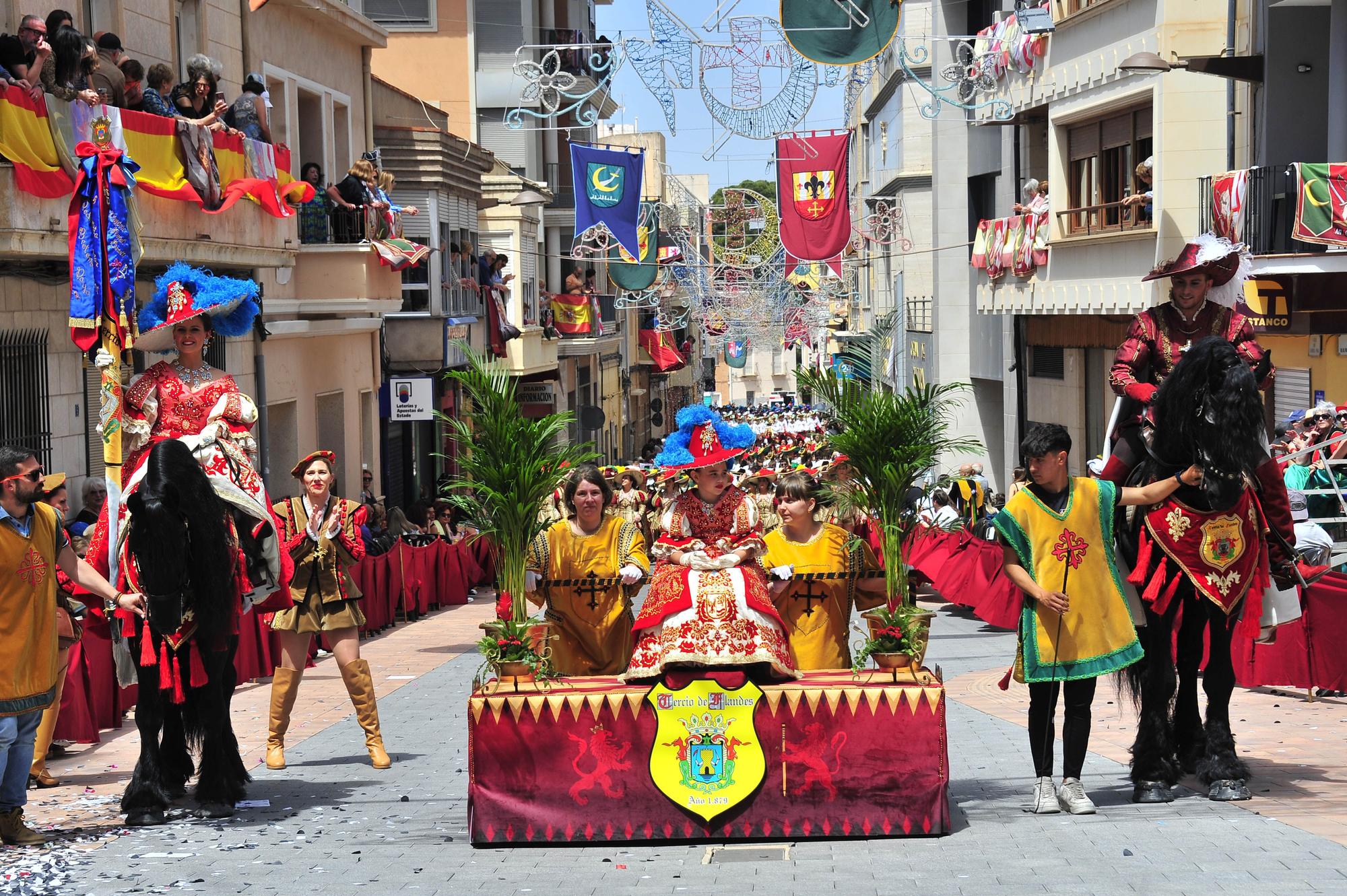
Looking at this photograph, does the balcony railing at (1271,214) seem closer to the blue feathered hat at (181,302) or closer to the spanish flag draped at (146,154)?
the spanish flag draped at (146,154)

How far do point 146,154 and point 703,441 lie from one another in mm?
8960

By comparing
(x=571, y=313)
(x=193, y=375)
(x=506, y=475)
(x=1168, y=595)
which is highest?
(x=571, y=313)

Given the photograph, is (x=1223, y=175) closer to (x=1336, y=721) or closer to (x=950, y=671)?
(x=950, y=671)

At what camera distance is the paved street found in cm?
623

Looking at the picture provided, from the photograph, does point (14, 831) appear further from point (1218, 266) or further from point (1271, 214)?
point (1271, 214)

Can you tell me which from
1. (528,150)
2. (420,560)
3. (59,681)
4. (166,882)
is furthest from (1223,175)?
(528,150)

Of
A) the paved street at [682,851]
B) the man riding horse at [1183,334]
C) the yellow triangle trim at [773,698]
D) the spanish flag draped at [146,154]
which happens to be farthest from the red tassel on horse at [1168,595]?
the spanish flag draped at [146,154]

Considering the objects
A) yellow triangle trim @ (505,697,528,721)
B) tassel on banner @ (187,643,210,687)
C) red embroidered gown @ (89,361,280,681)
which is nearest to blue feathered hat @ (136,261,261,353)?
red embroidered gown @ (89,361,280,681)

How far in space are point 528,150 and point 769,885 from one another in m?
35.0

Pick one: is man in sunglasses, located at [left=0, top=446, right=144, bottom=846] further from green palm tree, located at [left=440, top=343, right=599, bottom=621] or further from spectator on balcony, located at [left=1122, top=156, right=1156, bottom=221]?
spectator on balcony, located at [left=1122, top=156, right=1156, bottom=221]

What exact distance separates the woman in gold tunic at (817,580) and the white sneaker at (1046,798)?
1482mm

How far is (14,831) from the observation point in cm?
714

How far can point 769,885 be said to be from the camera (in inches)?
248

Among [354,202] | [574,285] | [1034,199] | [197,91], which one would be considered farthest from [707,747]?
[574,285]
